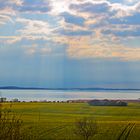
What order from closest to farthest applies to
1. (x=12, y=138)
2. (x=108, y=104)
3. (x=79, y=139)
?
(x=12, y=138)
(x=79, y=139)
(x=108, y=104)

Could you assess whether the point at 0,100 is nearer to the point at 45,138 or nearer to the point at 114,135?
the point at 45,138

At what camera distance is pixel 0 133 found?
7.11 m

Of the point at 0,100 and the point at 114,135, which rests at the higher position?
the point at 0,100

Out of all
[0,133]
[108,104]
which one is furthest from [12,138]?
[108,104]

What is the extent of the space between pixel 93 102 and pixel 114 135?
9922 cm

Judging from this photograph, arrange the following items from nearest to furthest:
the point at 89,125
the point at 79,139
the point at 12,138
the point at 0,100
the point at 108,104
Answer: the point at 12,138
the point at 0,100
the point at 79,139
the point at 89,125
the point at 108,104

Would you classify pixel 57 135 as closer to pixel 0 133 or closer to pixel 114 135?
pixel 114 135

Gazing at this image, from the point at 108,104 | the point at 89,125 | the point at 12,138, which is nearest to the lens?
the point at 12,138

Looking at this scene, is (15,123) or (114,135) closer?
(15,123)

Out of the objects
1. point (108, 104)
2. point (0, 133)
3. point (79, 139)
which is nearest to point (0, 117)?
point (0, 133)

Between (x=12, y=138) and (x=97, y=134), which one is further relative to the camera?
(x=97, y=134)

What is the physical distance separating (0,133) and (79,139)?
4130cm

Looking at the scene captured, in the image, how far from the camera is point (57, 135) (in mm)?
52000

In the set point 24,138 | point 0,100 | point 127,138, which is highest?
point 0,100
